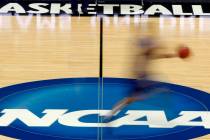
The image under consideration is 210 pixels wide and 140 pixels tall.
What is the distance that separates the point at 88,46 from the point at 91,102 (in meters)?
2.92

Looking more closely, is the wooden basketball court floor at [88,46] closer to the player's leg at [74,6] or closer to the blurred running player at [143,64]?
the player's leg at [74,6]

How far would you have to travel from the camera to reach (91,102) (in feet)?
30.6

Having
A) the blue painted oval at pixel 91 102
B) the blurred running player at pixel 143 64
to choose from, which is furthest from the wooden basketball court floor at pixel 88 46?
the blurred running player at pixel 143 64

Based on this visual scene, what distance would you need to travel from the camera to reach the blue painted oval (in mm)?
8219

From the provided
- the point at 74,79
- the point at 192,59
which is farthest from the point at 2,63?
the point at 192,59

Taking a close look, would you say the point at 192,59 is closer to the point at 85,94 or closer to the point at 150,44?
the point at 85,94

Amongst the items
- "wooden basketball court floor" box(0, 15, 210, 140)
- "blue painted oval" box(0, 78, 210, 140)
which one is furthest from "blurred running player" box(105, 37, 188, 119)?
"wooden basketball court floor" box(0, 15, 210, 140)

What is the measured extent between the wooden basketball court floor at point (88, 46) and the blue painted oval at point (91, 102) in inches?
12.7

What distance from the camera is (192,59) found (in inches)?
452

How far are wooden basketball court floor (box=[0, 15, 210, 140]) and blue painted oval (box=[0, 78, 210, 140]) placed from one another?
32 centimetres

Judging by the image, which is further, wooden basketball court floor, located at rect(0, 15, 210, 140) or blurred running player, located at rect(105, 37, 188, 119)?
wooden basketball court floor, located at rect(0, 15, 210, 140)

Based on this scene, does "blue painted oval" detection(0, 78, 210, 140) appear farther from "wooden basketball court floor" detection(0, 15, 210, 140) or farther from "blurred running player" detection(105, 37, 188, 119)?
"blurred running player" detection(105, 37, 188, 119)

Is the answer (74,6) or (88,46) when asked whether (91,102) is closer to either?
(88,46)

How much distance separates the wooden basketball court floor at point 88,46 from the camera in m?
10.7
